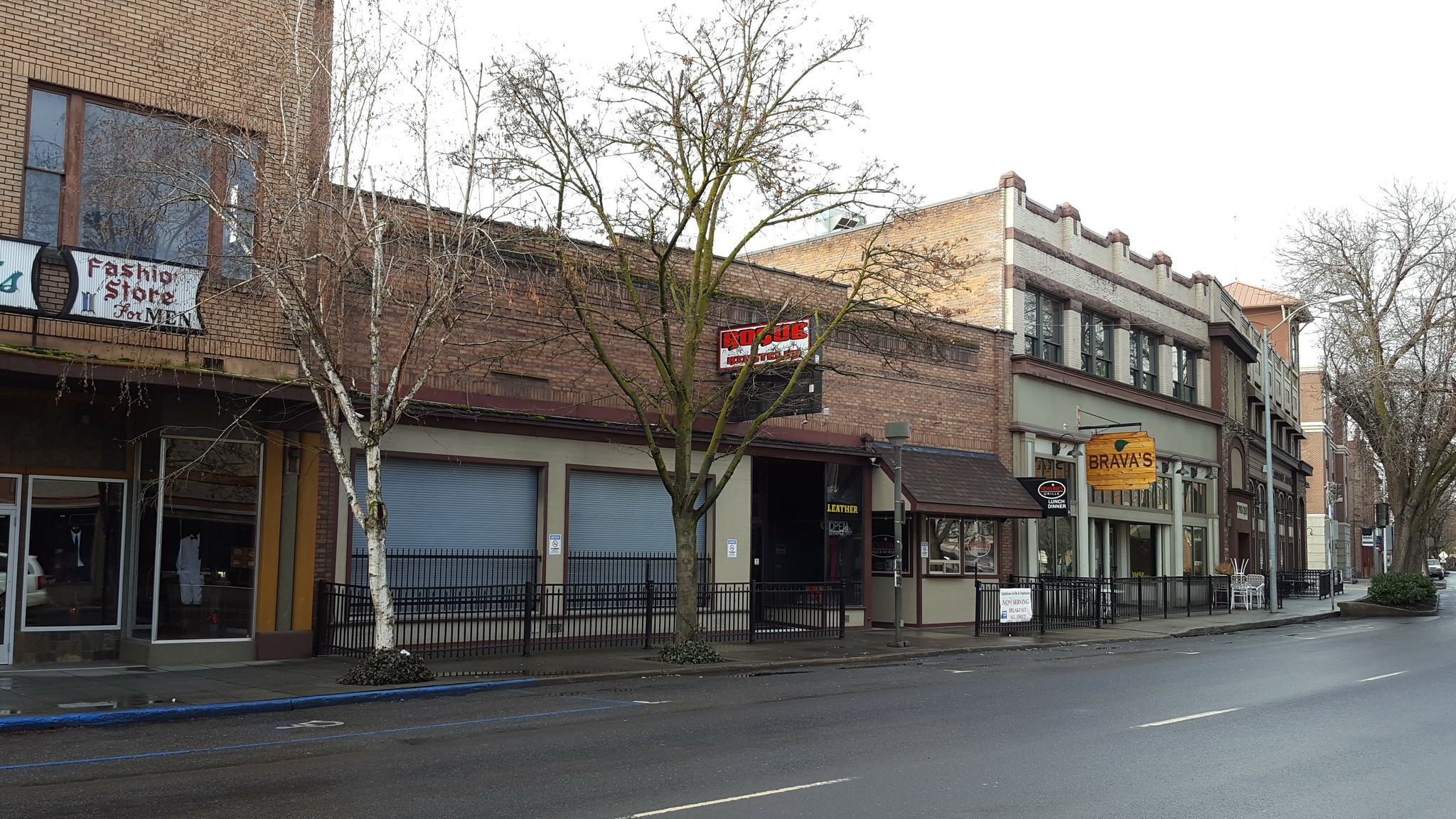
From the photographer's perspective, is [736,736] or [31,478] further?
[31,478]

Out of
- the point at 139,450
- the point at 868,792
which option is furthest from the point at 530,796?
the point at 139,450

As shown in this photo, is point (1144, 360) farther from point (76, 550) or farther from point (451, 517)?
point (76, 550)

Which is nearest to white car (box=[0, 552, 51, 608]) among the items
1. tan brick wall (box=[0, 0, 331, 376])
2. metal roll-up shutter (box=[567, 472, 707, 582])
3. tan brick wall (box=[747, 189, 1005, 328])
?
tan brick wall (box=[0, 0, 331, 376])

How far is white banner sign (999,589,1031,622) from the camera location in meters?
24.9

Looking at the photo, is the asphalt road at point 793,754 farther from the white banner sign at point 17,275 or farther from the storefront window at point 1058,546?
the storefront window at point 1058,546

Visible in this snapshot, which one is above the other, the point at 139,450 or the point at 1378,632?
the point at 139,450

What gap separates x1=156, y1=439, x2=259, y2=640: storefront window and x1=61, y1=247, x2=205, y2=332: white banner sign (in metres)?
2.03

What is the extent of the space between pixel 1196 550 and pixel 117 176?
35285 millimetres

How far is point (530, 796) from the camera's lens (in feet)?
26.7

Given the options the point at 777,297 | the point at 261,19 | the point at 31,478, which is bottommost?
the point at 31,478

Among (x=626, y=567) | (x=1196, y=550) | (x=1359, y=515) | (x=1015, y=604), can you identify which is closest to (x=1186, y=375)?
(x=1196, y=550)

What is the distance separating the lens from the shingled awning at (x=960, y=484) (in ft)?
84.2

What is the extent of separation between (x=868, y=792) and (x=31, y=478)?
1280cm

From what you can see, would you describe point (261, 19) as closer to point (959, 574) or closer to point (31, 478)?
point (31, 478)
